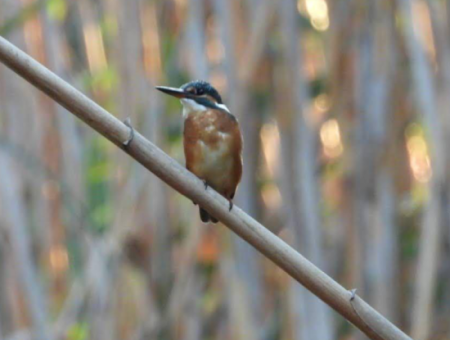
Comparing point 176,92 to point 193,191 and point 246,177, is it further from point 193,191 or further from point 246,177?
A: point 246,177

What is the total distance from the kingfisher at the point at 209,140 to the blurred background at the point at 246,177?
61 cm

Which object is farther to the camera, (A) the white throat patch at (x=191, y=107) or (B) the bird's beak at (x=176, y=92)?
(A) the white throat patch at (x=191, y=107)

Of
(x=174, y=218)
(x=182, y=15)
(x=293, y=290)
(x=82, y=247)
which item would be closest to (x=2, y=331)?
(x=82, y=247)

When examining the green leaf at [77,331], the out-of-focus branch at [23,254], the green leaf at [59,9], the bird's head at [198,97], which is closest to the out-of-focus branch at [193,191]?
the bird's head at [198,97]

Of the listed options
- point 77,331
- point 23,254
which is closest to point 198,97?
point 23,254

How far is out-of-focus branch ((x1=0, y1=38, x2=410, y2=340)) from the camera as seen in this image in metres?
1.21

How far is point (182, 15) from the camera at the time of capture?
325 centimetres

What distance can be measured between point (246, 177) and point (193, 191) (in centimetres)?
160

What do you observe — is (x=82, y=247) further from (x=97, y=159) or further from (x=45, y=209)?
(x=97, y=159)

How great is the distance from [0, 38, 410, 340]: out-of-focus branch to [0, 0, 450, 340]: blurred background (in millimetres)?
1291

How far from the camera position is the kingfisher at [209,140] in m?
2.09

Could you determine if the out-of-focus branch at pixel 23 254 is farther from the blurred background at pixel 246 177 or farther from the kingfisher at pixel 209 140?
the kingfisher at pixel 209 140

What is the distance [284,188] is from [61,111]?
0.76 meters

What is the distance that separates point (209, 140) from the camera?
211cm
